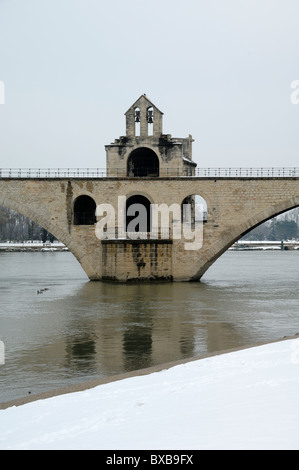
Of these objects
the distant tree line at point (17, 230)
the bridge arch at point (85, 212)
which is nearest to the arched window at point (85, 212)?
the bridge arch at point (85, 212)

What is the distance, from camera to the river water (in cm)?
1262

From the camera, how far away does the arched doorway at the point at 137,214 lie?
39.0 meters

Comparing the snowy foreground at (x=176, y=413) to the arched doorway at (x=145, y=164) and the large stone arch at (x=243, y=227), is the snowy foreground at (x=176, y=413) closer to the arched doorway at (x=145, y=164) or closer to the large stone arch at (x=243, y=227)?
the large stone arch at (x=243, y=227)

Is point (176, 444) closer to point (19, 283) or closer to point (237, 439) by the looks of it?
point (237, 439)

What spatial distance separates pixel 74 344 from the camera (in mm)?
15383

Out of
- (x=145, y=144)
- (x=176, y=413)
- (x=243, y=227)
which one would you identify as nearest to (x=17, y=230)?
(x=145, y=144)

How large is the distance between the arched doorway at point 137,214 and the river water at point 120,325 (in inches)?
318

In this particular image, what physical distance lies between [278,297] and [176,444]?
2150 cm

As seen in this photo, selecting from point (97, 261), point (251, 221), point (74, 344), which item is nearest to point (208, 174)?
point (251, 221)

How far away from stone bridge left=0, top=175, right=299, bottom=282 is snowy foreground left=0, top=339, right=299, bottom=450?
24.0m

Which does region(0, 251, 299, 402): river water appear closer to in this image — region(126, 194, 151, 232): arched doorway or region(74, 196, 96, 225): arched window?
region(74, 196, 96, 225): arched window

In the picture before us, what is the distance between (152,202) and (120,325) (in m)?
15.6

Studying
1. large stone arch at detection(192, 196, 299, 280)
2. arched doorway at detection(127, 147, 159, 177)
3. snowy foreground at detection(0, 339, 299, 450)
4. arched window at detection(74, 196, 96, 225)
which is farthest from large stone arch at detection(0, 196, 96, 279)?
snowy foreground at detection(0, 339, 299, 450)

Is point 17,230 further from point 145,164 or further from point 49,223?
point 49,223
